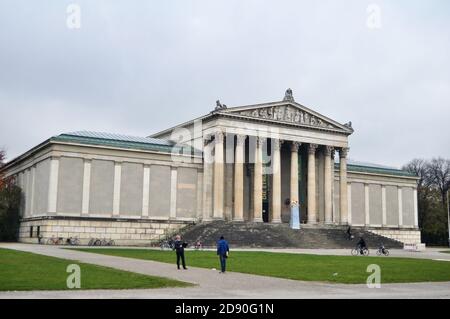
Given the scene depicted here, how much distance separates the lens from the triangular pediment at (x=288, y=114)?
8306 cm

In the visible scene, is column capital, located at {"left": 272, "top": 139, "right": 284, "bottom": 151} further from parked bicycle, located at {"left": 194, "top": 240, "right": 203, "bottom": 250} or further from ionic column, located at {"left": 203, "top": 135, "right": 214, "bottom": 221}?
parked bicycle, located at {"left": 194, "top": 240, "right": 203, "bottom": 250}

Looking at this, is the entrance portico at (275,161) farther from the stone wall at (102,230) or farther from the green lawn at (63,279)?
the green lawn at (63,279)

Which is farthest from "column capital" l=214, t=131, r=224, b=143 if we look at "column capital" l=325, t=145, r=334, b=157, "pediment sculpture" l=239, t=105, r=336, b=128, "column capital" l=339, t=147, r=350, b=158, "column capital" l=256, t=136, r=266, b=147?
"column capital" l=339, t=147, r=350, b=158

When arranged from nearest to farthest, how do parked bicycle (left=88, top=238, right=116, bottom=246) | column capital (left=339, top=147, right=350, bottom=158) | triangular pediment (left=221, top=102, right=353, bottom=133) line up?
parked bicycle (left=88, top=238, right=116, bottom=246)
triangular pediment (left=221, top=102, right=353, bottom=133)
column capital (left=339, top=147, right=350, bottom=158)

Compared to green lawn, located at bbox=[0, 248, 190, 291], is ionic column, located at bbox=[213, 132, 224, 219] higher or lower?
higher

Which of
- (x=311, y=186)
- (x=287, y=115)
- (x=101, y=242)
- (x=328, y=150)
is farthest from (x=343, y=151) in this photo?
(x=101, y=242)

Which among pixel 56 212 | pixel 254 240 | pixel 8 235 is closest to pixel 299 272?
pixel 254 240

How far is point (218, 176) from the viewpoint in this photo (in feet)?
265

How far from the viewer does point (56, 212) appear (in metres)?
72.6

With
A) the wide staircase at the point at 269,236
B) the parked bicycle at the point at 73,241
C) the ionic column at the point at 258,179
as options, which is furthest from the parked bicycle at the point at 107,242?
the ionic column at the point at 258,179

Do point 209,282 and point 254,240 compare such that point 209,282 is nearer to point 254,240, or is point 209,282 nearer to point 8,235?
point 254,240

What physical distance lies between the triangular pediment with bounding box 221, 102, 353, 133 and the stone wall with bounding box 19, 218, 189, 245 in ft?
60.9

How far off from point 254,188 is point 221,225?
1006cm

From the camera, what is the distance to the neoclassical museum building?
74562 millimetres
